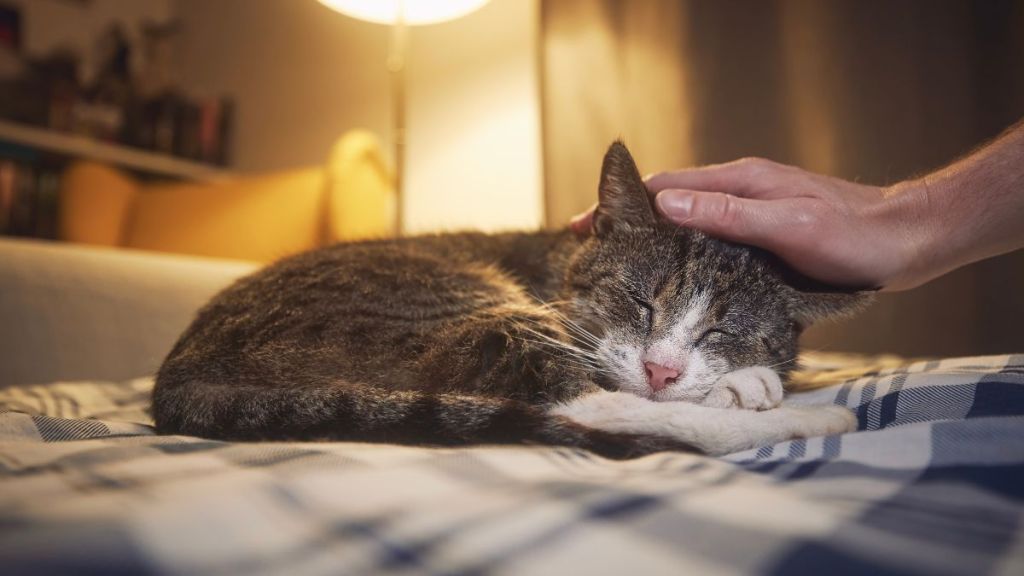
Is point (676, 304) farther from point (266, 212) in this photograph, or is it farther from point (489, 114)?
point (266, 212)

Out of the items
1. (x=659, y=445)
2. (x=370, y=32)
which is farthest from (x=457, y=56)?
(x=659, y=445)

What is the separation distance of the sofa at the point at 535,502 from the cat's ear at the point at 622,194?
51 cm

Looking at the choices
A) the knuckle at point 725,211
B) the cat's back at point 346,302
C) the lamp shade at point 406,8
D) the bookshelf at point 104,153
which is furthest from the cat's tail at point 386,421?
the bookshelf at point 104,153

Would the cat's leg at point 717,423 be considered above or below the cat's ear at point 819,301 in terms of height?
below

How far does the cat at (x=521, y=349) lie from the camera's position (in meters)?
0.75

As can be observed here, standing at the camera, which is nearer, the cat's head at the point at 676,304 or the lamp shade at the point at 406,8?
the cat's head at the point at 676,304

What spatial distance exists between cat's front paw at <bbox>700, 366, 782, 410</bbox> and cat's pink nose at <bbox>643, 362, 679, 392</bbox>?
6cm

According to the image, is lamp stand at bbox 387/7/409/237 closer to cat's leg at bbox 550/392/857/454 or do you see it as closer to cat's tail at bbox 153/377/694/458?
cat's tail at bbox 153/377/694/458

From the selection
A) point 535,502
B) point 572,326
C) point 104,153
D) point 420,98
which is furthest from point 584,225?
point 104,153

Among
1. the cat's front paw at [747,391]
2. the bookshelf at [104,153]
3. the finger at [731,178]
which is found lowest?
the cat's front paw at [747,391]

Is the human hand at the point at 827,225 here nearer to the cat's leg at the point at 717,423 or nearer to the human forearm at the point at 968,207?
the human forearm at the point at 968,207

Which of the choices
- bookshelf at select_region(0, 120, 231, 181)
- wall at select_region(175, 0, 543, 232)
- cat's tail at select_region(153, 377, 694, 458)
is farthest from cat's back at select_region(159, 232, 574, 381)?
bookshelf at select_region(0, 120, 231, 181)

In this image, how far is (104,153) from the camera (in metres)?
3.10

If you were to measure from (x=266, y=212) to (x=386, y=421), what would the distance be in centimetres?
206
